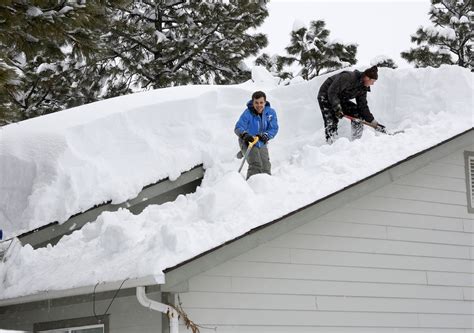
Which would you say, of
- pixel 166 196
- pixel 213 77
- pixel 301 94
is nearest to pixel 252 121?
pixel 166 196

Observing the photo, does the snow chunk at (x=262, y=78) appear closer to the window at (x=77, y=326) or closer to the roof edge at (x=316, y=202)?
the roof edge at (x=316, y=202)

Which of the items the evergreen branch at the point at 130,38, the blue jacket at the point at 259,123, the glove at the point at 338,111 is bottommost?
the blue jacket at the point at 259,123

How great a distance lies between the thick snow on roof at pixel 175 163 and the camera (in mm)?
7367

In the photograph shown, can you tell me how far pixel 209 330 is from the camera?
7.20m

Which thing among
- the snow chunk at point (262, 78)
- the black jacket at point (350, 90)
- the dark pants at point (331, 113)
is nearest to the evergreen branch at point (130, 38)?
the snow chunk at point (262, 78)

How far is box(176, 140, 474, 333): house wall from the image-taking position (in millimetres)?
7434

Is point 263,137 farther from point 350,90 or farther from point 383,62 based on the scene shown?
point 383,62

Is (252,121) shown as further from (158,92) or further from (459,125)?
(158,92)

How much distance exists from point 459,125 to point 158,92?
5.75m

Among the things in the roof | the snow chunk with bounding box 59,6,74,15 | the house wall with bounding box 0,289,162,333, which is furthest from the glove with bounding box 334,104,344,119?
the house wall with bounding box 0,289,162,333

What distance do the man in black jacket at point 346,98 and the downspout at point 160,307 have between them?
527 cm

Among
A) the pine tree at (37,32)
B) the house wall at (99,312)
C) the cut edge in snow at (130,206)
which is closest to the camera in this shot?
the house wall at (99,312)

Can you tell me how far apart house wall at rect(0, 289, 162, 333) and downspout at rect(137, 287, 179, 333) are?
0.20 m

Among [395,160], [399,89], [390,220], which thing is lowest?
[390,220]
